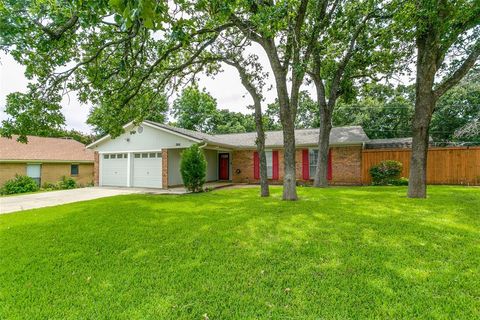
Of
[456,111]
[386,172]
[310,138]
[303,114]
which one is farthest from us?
[303,114]

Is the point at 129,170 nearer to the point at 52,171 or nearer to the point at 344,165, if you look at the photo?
the point at 52,171

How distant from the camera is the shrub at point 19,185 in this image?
1432 cm

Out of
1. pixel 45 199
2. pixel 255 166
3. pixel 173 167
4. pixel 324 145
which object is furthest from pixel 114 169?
pixel 324 145

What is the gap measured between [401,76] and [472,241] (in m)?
10.7

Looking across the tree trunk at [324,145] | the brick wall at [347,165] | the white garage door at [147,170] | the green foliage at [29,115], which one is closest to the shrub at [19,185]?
the white garage door at [147,170]

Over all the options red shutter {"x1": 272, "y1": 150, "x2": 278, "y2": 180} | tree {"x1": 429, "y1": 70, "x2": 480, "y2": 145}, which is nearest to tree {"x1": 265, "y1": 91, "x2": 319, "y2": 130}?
tree {"x1": 429, "y1": 70, "x2": 480, "y2": 145}

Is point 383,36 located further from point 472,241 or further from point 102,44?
point 102,44

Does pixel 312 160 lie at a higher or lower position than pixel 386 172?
higher

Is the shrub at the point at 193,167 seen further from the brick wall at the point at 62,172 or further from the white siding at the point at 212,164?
the brick wall at the point at 62,172

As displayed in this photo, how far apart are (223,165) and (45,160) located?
12.2 metres

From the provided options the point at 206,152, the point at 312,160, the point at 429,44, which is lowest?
the point at 312,160

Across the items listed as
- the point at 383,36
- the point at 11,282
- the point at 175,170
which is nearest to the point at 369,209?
the point at 383,36

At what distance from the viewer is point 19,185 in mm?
14812

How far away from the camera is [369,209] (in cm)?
667
